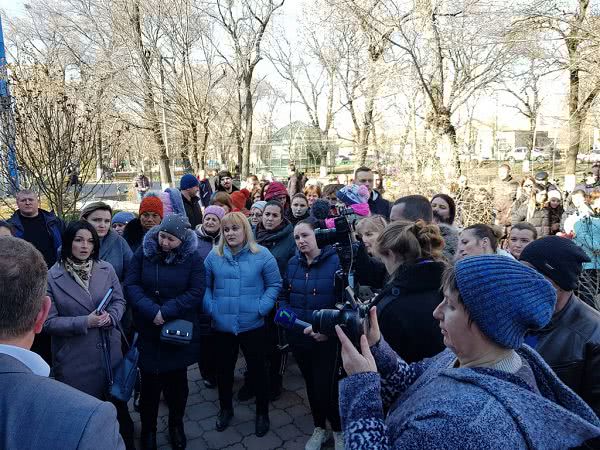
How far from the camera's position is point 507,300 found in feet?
4.24

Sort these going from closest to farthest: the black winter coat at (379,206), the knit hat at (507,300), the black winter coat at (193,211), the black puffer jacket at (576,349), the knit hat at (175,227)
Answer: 1. the knit hat at (507,300)
2. the black puffer jacket at (576,349)
3. the knit hat at (175,227)
4. the black winter coat at (379,206)
5. the black winter coat at (193,211)

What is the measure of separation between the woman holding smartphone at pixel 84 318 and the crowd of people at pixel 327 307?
0.01 meters

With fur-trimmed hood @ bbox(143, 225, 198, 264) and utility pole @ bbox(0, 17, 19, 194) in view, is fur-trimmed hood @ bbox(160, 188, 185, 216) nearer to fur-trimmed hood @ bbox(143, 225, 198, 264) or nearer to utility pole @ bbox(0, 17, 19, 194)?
A: utility pole @ bbox(0, 17, 19, 194)

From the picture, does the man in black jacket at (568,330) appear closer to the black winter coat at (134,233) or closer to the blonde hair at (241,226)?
the blonde hair at (241,226)

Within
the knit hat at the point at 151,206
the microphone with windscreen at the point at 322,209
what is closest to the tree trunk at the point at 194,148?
the knit hat at the point at 151,206

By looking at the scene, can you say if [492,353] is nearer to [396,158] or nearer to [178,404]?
[178,404]

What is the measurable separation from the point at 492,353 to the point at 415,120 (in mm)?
11172

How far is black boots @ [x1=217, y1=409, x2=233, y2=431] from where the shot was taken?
12.4 feet

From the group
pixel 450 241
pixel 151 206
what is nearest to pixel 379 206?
pixel 450 241

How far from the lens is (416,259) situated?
96.6 inches

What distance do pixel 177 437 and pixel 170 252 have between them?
146 centimetres

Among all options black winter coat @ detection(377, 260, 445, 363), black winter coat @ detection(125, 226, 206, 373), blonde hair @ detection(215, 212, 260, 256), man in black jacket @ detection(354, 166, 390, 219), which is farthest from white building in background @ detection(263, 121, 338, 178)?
black winter coat @ detection(377, 260, 445, 363)

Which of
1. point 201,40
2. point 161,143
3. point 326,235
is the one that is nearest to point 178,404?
point 326,235

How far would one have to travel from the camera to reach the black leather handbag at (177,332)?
3318mm
